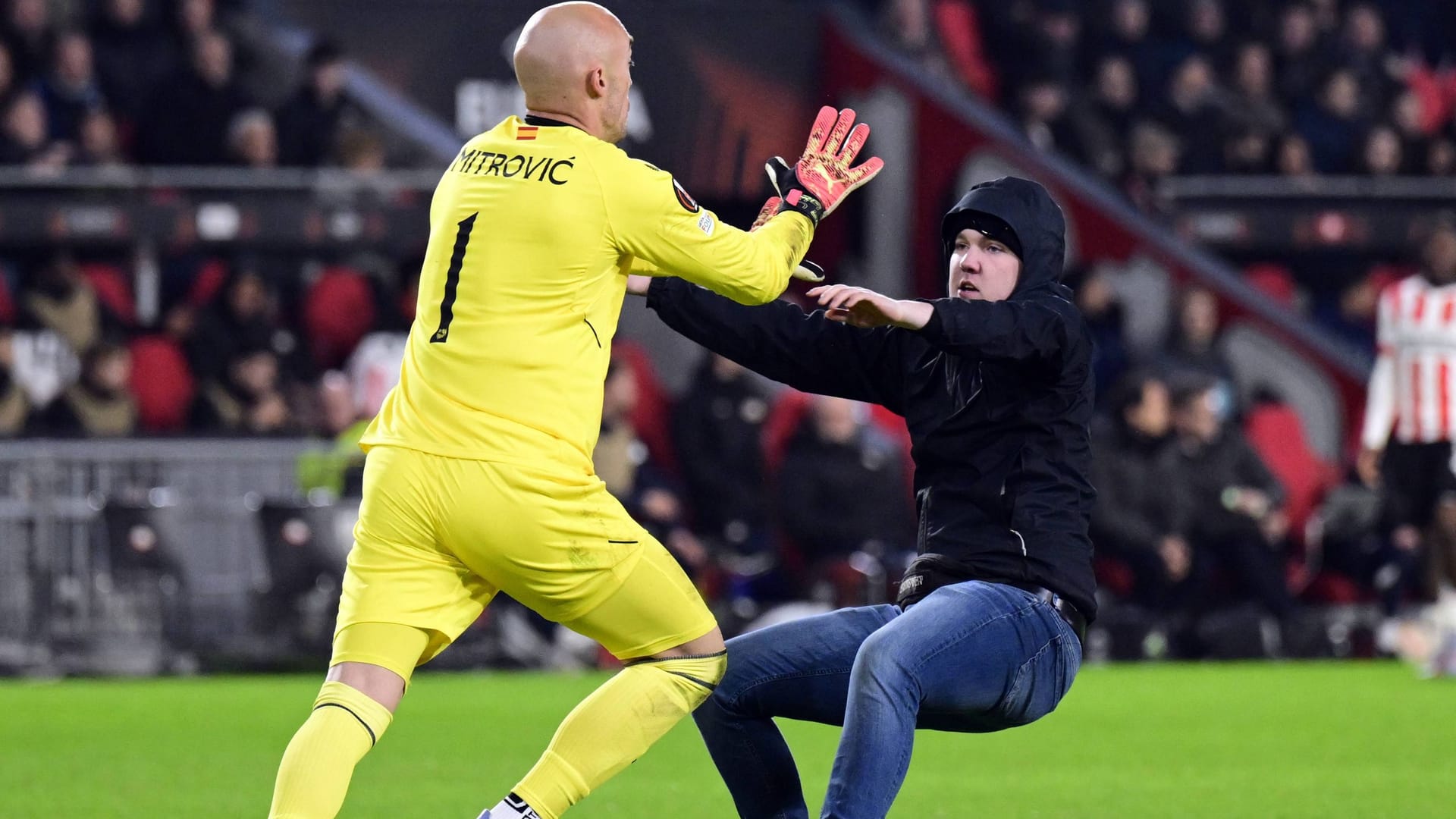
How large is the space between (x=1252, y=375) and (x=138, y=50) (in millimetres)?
8569

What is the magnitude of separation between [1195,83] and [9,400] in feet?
32.6

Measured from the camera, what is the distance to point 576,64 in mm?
5164

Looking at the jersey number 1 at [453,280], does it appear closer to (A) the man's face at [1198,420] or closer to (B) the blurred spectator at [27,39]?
(A) the man's face at [1198,420]

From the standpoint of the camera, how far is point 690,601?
5297mm

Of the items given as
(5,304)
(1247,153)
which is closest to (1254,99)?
(1247,153)

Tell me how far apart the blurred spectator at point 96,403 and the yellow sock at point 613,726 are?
8.94 metres

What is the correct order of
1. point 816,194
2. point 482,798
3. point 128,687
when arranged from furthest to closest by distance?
point 128,687
point 482,798
point 816,194

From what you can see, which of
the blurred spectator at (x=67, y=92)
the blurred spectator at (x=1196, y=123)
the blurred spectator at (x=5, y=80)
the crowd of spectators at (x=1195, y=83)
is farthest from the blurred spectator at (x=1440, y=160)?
the blurred spectator at (x=5, y=80)

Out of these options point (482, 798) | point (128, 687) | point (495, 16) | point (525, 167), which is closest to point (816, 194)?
point (525, 167)

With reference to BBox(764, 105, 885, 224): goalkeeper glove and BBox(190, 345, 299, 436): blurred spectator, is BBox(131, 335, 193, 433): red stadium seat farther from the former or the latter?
BBox(764, 105, 885, 224): goalkeeper glove

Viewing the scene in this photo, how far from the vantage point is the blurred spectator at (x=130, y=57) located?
15.4m

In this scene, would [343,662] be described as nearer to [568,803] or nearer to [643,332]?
[568,803]

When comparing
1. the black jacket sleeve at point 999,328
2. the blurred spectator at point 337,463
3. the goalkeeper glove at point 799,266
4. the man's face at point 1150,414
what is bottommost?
the blurred spectator at point 337,463

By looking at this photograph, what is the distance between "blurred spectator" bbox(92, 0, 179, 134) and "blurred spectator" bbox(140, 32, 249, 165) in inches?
9.6
